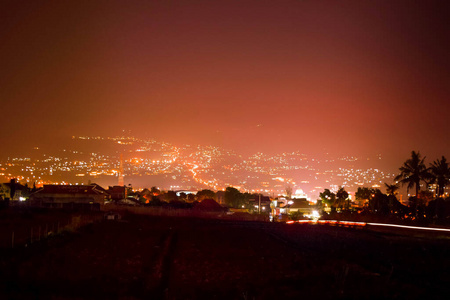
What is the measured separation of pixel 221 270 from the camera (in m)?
18.7

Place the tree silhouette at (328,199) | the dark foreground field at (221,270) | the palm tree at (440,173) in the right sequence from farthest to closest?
the tree silhouette at (328,199)
the palm tree at (440,173)
the dark foreground field at (221,270)

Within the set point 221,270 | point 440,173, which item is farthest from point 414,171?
point 221,270

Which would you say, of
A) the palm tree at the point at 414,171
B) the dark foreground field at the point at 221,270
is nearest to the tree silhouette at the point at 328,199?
the palm tree at the point at 414,171

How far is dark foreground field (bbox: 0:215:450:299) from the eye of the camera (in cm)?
1411

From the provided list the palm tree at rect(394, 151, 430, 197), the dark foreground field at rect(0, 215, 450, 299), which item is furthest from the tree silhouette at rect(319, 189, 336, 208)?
the dark foreground field at rect(0, 215, 450, 299)

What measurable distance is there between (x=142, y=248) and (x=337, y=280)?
43.3ft

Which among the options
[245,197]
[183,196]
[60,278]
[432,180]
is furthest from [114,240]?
[183,196]

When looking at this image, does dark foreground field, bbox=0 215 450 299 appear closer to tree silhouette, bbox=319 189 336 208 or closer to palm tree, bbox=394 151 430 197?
palm tree, bbox=394 151 430 197

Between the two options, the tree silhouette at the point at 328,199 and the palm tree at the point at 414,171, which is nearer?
the palm tree at the point at 414,171

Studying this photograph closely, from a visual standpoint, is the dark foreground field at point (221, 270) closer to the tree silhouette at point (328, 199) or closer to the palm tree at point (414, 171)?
the palm tree at point (414, 171)

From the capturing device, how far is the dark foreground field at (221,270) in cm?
1411

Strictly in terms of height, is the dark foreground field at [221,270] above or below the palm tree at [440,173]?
below

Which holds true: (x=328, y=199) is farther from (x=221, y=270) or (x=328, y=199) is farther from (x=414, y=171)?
(x=221, y=270)

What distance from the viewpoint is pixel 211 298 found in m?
14.4
